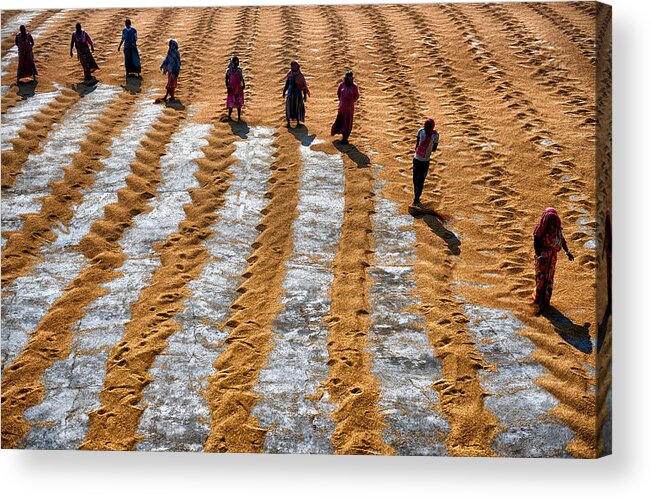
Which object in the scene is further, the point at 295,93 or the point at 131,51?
the point at 295,93

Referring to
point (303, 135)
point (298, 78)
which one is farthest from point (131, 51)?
point (303, 135)

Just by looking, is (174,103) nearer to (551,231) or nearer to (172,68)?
(172,68)

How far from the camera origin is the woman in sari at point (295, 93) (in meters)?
10.5

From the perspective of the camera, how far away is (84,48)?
9.91 metres

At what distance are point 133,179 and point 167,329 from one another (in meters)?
2.32

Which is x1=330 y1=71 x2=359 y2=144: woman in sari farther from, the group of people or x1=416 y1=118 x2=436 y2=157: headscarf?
x1=416 y1=118 x2=436 y2=157: headscarf

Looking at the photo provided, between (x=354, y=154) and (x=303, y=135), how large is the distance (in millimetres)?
874

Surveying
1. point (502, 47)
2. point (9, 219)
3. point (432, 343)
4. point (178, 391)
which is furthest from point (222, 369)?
point (502, 47)

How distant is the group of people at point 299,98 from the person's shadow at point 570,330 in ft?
0.53

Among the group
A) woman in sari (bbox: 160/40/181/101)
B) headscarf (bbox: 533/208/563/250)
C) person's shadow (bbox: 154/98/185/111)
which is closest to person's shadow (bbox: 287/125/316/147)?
person's shadow (bbox: 154/98/185/111)

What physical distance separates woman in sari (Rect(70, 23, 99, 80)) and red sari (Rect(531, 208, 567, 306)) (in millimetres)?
4731

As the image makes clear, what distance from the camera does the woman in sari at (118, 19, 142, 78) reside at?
9336 millimetres

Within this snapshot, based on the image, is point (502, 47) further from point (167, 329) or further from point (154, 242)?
point (167, 329)

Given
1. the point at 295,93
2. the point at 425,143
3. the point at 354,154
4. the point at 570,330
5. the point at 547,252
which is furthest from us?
the point at 295,93
